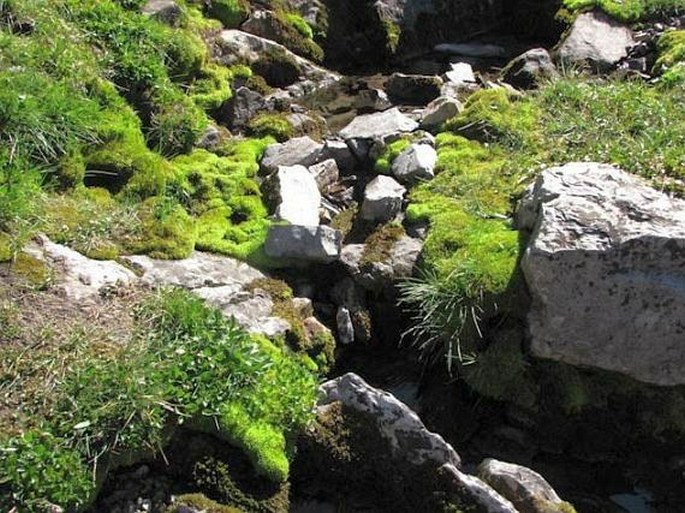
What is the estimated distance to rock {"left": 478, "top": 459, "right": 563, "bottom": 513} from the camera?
6.70m

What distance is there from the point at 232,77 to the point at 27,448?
7.11 metres

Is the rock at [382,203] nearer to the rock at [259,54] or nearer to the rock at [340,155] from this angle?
the rock at [340,155]

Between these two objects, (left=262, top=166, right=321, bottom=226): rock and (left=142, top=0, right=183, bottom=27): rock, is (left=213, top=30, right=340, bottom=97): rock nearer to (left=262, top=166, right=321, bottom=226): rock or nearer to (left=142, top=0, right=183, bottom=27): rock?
(left=142, top=0, right=183, bottom=27): rock

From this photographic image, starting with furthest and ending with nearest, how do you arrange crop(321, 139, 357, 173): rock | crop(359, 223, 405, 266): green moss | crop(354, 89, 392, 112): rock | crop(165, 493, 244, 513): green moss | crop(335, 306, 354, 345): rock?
crop(354, 89, 392, 112): rock
crop(321, 139, 357, 173): rock
crop(359, 223, 405, 266): green moss
crop(335, 306, 354, 345): rock
crop(165, 493, 244, 513): green moss

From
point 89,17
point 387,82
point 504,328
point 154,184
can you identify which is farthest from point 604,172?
point 89,17

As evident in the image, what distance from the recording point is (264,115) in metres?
11.8

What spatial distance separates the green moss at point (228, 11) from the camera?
1293 centimetres

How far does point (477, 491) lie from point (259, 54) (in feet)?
26.5

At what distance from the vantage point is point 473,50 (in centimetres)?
1473

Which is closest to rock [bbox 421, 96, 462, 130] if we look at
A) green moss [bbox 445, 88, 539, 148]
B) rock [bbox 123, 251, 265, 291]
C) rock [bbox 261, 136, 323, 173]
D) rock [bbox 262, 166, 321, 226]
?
green moss [bbox 445, 88, 539, 148]

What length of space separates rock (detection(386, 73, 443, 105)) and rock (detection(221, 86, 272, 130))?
6.62ft

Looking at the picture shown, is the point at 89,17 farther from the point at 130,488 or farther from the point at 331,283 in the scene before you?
the point at 130,488

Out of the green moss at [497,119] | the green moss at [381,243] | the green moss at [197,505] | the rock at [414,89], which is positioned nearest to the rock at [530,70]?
the rock at [414,89]

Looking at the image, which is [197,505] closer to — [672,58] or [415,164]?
[415,164]
